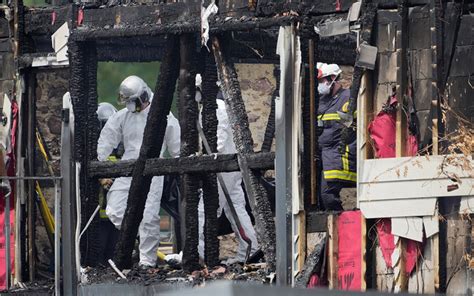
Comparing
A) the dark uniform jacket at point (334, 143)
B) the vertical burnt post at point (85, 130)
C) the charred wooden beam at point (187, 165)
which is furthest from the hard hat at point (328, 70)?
the vertical burnt post at point (85, 130)

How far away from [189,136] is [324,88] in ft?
4.84

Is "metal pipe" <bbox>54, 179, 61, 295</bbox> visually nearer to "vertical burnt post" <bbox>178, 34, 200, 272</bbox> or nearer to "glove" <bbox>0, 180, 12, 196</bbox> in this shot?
"glove" <bbox>0, 180, 12, 196</bbox>

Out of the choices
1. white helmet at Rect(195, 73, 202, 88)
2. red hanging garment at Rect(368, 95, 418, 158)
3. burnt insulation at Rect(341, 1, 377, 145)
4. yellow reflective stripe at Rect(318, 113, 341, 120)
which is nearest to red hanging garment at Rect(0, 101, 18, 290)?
white helmet at Rect(195, 73, 202, 88)

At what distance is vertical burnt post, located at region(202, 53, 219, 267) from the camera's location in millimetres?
15422

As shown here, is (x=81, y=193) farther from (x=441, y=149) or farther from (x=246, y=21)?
(x=441, y=149)

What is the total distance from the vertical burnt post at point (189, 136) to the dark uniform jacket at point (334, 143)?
1.31 metres

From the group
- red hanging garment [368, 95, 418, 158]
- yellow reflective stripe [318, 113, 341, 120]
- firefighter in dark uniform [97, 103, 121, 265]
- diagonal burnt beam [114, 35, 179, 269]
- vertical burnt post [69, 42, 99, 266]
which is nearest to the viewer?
red hanging garment [368, 95, 418, 158]

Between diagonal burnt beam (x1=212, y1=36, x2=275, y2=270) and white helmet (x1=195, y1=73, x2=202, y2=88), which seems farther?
white helmet (x1=195, y1=73, x2=202, y2=88)

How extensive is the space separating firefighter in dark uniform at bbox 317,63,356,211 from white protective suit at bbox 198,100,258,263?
1300mm

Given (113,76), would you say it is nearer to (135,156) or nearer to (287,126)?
(135,156)

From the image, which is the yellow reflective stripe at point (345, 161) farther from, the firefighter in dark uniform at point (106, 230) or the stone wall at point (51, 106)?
the stone wall at point (51, 106)

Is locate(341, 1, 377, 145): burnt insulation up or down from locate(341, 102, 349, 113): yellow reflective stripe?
up

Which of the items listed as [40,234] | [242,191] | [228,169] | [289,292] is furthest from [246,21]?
[289,292]

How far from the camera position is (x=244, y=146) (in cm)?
1498
